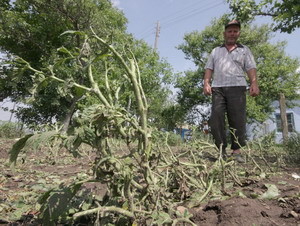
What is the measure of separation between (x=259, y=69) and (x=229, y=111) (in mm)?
14979

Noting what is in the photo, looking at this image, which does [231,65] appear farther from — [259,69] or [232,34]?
[259,69]

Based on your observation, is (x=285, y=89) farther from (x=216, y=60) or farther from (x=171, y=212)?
(x=171, y=212)

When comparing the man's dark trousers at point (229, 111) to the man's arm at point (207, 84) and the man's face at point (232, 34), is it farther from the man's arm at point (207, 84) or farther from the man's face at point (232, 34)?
the man's face at point (232, 34)

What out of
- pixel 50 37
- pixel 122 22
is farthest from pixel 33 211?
pixel 122 22

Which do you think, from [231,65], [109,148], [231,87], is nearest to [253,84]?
[231,87]

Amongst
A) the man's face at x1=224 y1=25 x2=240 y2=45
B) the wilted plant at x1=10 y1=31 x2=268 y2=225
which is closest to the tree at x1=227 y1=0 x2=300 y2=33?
the man's face at x1=224 y1=25 x2=240 y2=45

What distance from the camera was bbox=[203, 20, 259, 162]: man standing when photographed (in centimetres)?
325

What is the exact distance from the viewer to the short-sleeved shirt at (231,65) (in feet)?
11.0

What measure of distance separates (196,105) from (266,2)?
41.8 ft

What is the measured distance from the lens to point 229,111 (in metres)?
3.29

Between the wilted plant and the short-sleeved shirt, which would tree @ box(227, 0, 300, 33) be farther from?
the wilted plant

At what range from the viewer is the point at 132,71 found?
1.14 m

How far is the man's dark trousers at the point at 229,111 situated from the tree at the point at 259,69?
44.3ft

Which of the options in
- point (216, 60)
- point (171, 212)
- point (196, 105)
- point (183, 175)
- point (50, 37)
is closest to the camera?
point (171, 212)
